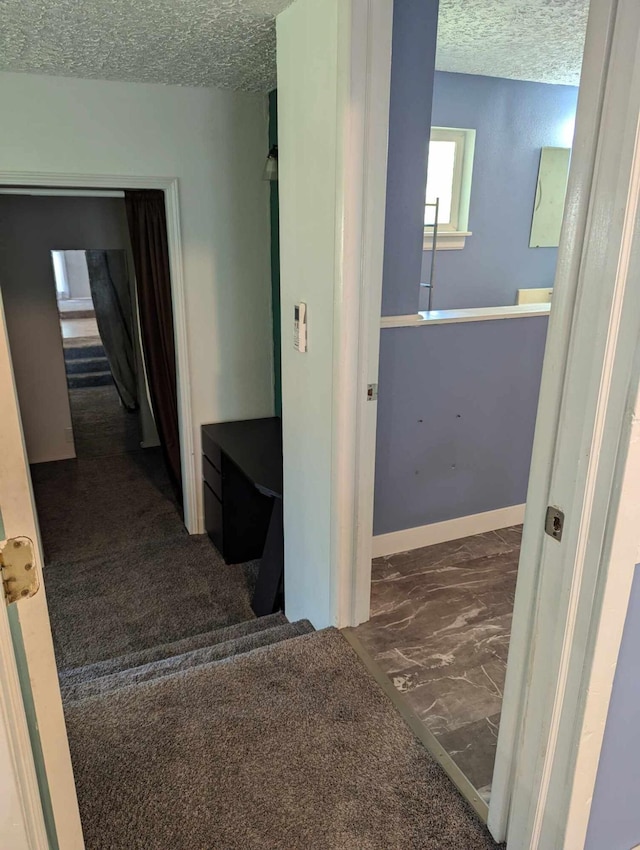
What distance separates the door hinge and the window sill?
11.7 feet

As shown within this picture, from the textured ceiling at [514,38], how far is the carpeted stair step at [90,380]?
497cm

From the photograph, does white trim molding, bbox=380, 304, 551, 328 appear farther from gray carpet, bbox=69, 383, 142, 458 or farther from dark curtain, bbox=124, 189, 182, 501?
gray carpet, bbox=69, 383, 142, 458

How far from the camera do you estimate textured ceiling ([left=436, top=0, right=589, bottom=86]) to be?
242cm

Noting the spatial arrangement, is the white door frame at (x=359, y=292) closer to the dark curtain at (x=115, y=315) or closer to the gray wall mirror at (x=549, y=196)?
the gray wall mirror at (x=549, y=196)

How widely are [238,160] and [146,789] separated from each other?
2.94 meters

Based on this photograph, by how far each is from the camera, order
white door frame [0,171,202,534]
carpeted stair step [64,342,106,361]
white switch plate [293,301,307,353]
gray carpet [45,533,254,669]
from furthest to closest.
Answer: carpeted stair step [64,342,106,361] < white door frame [0,171,202,534] < gray carpet [45,533,254,669] < white switch plate [293,301,307,353]

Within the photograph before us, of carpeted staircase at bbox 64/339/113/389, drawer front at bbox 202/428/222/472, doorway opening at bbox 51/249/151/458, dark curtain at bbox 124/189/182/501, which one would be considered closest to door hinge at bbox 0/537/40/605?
drawer front at bbox 202/428/222/472

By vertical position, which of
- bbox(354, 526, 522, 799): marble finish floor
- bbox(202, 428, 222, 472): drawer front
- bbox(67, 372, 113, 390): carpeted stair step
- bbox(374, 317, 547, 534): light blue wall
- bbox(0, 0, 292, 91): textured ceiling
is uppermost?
bbox(0, 0, 292, 91): textured ceiling

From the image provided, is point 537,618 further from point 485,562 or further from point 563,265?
point 485,562

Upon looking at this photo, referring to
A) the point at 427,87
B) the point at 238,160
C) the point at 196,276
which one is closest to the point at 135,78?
the point at 238,160

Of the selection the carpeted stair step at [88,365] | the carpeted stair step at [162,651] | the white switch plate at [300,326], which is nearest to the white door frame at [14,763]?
the white switch plate at [300,326]

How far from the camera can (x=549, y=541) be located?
117 centimetres

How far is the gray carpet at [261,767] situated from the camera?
1.43 metres

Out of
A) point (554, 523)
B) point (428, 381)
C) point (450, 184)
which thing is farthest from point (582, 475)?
point (450, 184)
